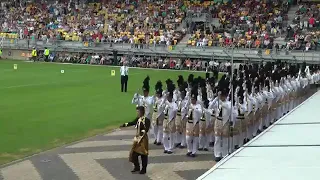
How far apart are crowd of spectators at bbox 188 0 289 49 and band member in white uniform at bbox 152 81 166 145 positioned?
25.3m

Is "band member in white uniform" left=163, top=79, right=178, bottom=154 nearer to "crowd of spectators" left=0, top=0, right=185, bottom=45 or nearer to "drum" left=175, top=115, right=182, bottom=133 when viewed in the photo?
"drum" left=175, top=115, right=182, bottom=133

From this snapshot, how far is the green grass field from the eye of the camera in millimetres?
13398

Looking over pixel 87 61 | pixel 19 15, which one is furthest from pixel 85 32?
pixel 19 15

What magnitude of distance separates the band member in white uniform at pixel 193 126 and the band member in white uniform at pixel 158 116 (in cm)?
91

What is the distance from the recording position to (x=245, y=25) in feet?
139

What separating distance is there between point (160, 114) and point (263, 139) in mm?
5407

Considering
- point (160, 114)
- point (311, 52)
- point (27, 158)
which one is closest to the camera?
point (27, 158)

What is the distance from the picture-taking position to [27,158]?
11453mm

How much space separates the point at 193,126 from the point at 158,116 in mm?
1308

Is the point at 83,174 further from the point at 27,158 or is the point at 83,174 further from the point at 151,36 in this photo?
the point at 151,36

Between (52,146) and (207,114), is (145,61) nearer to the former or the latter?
(52,146)

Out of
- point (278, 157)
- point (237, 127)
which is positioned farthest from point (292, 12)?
point (278, 157)

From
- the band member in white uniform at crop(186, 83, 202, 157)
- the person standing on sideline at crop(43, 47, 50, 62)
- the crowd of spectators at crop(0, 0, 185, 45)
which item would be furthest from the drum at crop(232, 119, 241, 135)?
the person standing on sideline at crop(43, 47, 50, 62)

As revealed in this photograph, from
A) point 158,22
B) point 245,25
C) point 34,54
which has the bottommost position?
point 34,54
